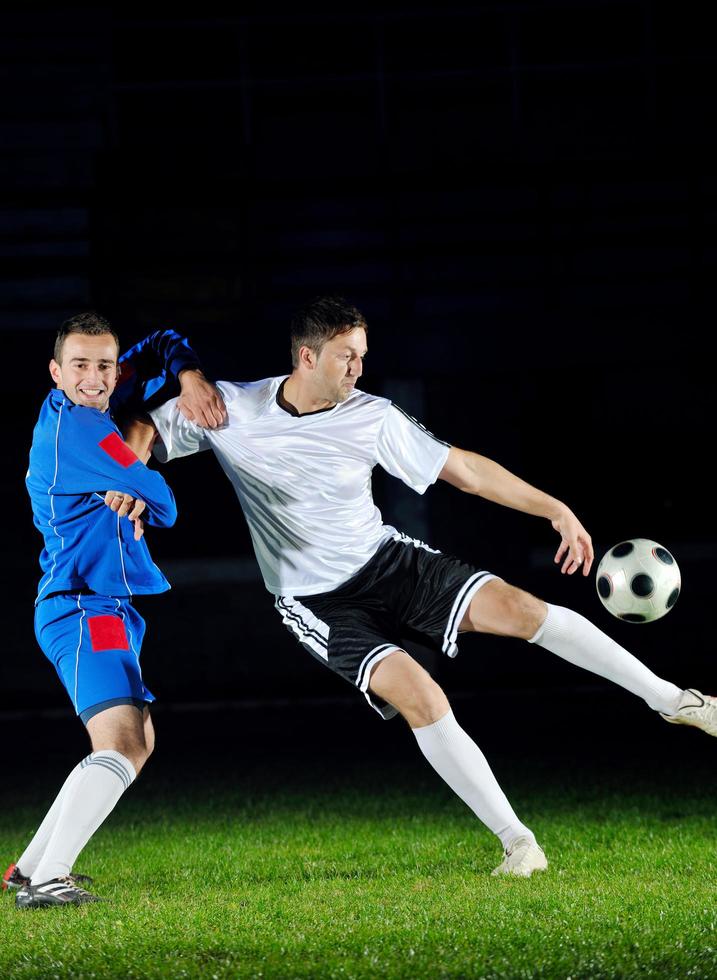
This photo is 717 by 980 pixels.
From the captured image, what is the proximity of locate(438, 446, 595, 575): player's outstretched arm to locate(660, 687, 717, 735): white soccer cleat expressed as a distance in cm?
55

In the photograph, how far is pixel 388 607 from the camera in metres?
4.55

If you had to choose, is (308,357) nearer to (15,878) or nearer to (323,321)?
(323,321)

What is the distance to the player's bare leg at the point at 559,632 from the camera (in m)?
4.40

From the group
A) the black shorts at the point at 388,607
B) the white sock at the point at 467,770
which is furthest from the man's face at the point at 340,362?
the white sock at the point at 467,770

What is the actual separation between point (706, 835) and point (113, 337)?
303 cm

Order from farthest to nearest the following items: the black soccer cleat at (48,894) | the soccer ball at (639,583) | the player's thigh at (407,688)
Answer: the soccer ball at (639,583) → the player's thigh at (407,688) → the black soccer cleat at (48,894)

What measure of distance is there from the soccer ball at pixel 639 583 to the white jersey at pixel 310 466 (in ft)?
2.41

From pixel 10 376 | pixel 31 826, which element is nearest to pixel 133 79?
pixel 10 376

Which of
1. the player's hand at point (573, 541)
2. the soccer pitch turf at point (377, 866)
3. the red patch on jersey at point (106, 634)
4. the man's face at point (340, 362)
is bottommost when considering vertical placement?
the soccer pitch turf at point (377, 866)

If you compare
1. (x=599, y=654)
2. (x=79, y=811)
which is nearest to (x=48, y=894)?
(x=79, y=811)

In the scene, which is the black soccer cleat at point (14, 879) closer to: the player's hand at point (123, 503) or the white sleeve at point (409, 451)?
the player's hand at point (123, 503)

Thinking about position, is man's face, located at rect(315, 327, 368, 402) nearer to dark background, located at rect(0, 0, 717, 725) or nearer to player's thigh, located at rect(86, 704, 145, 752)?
player's thigh, located at rect(86, 704, 145, 752)

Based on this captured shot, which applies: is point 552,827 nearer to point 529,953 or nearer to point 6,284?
point 529,953

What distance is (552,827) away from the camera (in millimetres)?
5383
